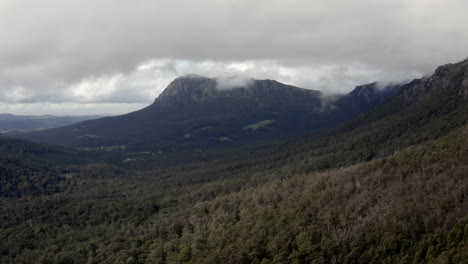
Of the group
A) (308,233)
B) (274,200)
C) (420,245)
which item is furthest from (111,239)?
(420,245)

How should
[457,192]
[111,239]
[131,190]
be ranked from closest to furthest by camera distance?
[457,192] → [111,239] → [131,190]

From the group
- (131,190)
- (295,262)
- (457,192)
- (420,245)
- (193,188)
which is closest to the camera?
(420,245)

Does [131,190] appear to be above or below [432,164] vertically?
below

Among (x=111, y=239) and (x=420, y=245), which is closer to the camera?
(x=420, y=245)

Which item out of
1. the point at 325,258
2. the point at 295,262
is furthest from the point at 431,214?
the point at 295,262

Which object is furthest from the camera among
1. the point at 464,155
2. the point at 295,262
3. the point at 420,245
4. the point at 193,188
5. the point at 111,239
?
the point at 193,188

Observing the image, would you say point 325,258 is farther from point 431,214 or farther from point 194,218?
point 194,218

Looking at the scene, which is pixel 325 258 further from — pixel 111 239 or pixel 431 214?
pixel 111 239

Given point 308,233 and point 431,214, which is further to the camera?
point 308,233

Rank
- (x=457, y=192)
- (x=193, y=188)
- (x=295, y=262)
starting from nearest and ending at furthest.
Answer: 1. (x=295, y=262)
2. (x=457, y=192)
3. (x=193, y=188)
